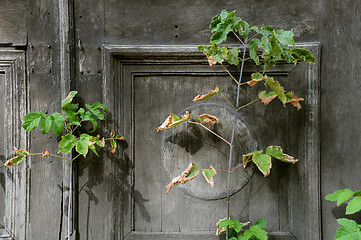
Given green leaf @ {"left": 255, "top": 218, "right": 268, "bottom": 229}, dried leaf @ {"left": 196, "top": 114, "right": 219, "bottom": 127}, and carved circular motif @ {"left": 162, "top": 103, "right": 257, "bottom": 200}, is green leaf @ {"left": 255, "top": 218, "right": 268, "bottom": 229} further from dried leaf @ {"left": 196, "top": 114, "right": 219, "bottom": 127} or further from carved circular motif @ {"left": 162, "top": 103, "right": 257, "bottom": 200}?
dried leaf @ {"left": 196, "top": 114, "right": 219, "bottom": 127}

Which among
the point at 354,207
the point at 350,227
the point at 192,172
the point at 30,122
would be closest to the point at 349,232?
the point at 350,227

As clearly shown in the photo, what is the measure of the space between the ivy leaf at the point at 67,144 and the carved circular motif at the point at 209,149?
0.58 metres

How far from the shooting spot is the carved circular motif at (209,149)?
1844 millimetres

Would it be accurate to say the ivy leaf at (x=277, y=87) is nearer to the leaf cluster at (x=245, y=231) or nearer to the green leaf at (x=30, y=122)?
the leaf cluster at (x=245, y=231)

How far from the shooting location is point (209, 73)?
6.06 feet

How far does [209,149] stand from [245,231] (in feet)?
1.77

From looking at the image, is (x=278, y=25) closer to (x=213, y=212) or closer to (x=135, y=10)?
(x=135, y=10)

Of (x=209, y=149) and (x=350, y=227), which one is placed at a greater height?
(x=209, y=149)

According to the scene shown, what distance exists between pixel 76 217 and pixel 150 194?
0.51 m

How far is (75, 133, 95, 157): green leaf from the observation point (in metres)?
1.62

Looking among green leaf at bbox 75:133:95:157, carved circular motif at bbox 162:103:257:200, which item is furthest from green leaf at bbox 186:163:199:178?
green leaf at bbox 75:133:95:157

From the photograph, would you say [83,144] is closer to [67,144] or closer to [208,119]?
[67,144]

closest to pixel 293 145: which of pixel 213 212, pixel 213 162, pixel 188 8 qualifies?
pixel 213 162

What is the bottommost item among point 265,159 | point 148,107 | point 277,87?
point 265,159
